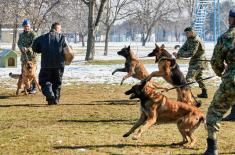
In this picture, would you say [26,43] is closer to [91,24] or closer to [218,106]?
[218,106]

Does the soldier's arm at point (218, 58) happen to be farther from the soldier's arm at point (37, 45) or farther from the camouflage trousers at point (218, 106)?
the soldier's arm at point (37, 45)

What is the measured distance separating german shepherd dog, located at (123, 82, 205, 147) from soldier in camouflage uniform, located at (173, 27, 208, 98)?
4026 millimetres

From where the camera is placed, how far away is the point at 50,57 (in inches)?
437

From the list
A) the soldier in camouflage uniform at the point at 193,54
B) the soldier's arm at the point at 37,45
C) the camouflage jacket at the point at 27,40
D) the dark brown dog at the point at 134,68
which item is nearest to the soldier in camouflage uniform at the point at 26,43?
the camouflage jacket at the point at 27,40

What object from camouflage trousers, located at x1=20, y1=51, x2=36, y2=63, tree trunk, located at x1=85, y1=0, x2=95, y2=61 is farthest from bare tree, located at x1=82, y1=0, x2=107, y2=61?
camouflage trousers, located at x1=20, y1=51, x2=36, y2=63

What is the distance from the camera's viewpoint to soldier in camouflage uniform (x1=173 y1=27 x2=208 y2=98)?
11.0 m

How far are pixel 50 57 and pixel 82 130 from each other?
3.45 m

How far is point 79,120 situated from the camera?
363 inches

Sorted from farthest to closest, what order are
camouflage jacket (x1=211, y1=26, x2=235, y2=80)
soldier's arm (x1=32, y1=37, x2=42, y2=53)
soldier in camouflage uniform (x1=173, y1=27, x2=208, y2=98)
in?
soldier's arm (x1=32, y1=37, x2=42, y2=53), soldier in camouflage uniform (x1=173, y1=27, x2=208, y2=98), camouflage jacket (x1=211, y1=26, x2=235, y2=80)

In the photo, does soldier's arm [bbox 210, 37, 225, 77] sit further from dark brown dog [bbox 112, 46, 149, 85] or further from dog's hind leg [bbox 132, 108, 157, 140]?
dark brown dog [bbox 112, 46, 149, 85]

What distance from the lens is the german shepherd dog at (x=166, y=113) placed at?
269 inches

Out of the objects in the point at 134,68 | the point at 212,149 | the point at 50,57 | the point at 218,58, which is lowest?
the point at 212,149

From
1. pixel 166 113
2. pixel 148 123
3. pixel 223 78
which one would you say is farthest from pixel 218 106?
pixel 148 123

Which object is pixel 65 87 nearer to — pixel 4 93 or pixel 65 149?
pixel 4 93
